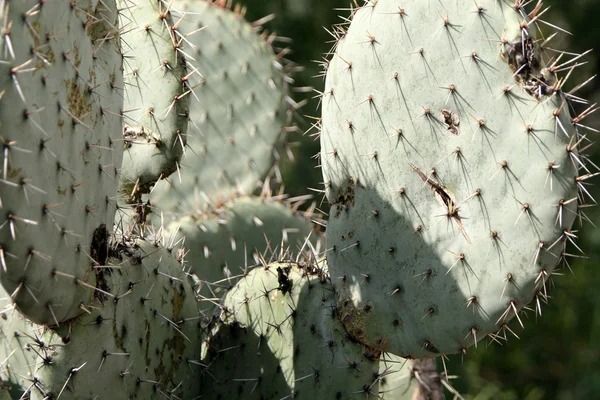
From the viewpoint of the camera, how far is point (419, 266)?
1592 mm

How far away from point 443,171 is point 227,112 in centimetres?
130

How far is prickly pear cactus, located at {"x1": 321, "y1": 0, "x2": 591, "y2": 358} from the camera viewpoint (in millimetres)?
1462

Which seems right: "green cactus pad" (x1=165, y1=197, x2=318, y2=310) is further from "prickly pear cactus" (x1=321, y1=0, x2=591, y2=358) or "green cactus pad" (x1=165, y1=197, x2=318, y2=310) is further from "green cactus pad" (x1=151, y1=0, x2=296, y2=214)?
"prickly pear cactus" (x1=321, y1=0, x2=591, y2=358)

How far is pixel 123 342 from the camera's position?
5.18 feet

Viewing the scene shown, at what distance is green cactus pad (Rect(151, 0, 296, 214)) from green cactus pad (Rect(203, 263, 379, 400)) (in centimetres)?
84

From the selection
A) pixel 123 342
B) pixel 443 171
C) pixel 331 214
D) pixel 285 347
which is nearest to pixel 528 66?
pixel 443 171

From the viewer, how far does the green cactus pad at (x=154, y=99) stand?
182cm

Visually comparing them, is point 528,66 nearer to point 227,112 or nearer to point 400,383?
point 400,383

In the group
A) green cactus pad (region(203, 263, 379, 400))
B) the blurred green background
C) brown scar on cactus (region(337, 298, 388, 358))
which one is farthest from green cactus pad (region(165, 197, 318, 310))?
the blurred green background

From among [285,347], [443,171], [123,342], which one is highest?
[443,171]

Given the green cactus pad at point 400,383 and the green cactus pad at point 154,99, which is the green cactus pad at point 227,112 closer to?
the green cactus pad at point 154,99

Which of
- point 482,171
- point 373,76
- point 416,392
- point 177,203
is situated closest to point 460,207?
point 482,171

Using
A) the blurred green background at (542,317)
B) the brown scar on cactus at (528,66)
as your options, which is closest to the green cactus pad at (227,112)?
the brown scar on cactus at (528,66)

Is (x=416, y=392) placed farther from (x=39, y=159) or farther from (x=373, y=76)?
(x=39, y=159)
